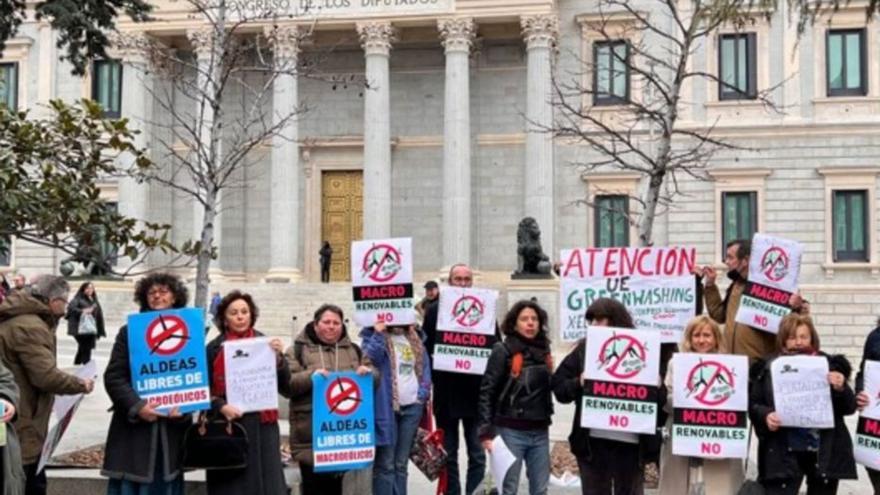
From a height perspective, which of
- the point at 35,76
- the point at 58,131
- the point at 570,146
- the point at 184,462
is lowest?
the point at 184,462

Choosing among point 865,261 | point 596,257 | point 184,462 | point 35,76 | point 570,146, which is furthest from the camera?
point 35,76

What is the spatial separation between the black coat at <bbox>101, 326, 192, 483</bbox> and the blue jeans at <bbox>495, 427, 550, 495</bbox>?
244 centimetres

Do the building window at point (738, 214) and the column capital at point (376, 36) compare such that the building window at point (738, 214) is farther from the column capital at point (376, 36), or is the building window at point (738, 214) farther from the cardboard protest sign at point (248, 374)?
the cardboard protest sign at point (248, 374)

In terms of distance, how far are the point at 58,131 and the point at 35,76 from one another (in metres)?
30.4

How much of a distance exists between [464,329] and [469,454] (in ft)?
3.83

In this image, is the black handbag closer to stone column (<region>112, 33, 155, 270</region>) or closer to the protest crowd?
the protest crowd

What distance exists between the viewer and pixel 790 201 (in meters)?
32.1

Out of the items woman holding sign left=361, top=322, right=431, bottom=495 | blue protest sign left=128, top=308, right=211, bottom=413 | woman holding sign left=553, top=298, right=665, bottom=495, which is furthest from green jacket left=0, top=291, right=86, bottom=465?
woman holding sign left=553, top=298, right=665, bottom=495

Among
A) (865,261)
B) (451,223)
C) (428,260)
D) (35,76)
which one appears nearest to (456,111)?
(451,223)

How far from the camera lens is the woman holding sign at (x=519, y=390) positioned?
7.41 meters

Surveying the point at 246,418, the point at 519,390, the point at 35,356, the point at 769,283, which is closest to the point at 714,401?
the point at 519,390

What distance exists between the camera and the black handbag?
6605mm

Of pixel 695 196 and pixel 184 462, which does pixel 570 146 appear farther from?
pixel 184 462

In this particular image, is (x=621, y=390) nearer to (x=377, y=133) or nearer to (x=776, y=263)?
(x=776, y=263)
